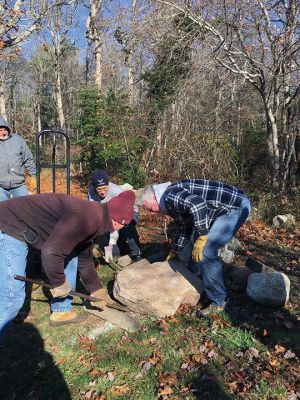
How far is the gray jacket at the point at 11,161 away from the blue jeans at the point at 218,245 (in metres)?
3.03

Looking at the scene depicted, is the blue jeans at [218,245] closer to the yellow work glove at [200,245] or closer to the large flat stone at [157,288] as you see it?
the yellow work glove at [200,245]

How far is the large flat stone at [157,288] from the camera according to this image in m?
4.41

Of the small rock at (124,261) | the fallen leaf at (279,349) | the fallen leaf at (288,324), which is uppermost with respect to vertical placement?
the fallen leaf at (279,349)

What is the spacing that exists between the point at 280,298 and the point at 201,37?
7.58 meters

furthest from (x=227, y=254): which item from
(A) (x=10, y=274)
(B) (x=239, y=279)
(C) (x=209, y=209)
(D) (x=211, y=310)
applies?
(A) (x=10, y=274)

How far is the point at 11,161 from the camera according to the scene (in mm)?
5449

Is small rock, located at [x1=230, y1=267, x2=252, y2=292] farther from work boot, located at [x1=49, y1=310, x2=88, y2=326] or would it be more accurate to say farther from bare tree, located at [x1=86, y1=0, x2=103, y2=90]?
bare tree, located at [x1=86, y1=0, x2=103, y2=90]

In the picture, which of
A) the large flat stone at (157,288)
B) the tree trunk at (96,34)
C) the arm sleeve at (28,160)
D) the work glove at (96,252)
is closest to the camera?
the large flat stone at (157,288)

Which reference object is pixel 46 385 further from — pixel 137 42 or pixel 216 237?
pixel 137 42

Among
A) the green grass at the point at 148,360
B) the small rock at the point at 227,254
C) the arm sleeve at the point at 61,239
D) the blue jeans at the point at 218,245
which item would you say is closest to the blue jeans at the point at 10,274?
the arm sleeve at the point at 61,239

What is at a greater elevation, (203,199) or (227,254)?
(203,199)

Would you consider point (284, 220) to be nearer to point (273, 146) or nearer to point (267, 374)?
point (273, 146)

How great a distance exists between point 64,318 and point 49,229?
1.50 m

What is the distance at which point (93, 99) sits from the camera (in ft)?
40.9
